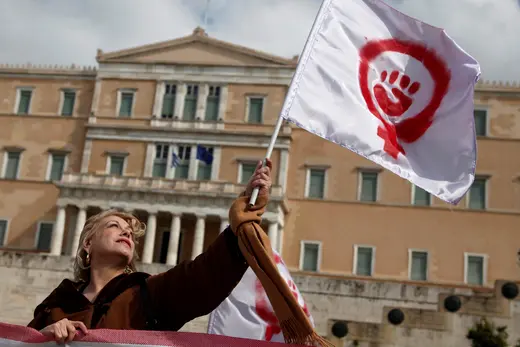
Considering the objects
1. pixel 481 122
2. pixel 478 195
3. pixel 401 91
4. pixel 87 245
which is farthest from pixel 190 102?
pixel 87 245

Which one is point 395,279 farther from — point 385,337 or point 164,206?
point 385,337

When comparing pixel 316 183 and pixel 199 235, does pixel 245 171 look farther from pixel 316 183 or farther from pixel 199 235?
pixel 199 235

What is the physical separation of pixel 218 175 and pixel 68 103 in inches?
342

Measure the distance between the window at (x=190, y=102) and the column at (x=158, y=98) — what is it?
118 cm

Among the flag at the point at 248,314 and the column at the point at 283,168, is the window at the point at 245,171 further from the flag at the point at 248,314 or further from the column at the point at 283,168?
the flag at the point at 248,314

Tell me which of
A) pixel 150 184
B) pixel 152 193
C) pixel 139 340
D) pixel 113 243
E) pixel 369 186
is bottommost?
pixel 139 340

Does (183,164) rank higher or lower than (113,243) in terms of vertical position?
higher

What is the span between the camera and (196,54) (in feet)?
111

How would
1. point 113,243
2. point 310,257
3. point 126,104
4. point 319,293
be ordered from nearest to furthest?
point 113,243 → point 319,293 → point 310,257 → point 126,104

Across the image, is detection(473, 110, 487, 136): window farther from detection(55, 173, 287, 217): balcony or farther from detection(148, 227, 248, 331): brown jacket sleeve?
detection(148, 227, 248, 331): brown jacket sleeve

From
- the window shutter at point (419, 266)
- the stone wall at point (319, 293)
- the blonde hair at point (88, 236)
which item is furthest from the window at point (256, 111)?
the blonde hair at point (88, 236)

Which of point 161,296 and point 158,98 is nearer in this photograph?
point 161,296

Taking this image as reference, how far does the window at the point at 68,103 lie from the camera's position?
1388 inches

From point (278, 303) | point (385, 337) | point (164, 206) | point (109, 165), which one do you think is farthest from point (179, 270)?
point (109, 165)
